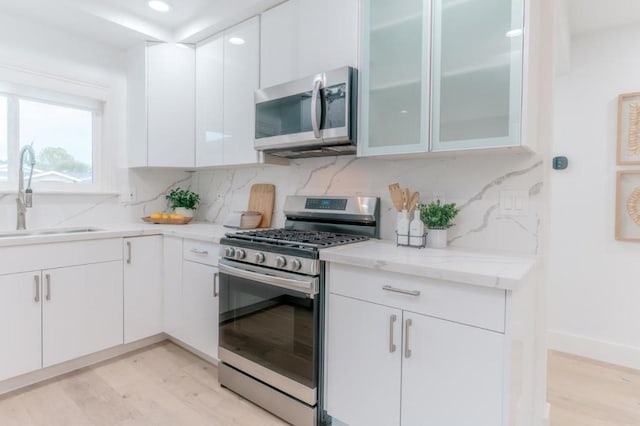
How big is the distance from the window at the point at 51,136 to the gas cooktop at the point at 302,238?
5.54ft

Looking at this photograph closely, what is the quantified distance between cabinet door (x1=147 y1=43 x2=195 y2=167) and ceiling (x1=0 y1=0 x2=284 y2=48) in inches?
5.4

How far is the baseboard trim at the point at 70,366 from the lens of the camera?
2066 millimetres

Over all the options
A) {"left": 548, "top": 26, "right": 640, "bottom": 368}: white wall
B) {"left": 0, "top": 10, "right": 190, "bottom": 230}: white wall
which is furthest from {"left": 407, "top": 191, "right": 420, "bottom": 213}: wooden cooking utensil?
{"left": 0, "top": 10, "right": 190, "bottom": 230}: white wall

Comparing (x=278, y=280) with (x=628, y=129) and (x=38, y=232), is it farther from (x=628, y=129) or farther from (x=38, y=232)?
(x=628, y=129)

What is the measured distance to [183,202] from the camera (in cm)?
314

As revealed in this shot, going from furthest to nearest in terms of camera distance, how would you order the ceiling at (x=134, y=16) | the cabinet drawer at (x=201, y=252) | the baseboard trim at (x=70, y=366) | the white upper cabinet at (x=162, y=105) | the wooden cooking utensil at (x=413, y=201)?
the white upper cabinet at (x=162, y=105), the ceiling at (x=134, y=16), the cabinet drawer at (x=201, y=252), the baseboard trim at (x=70, y=366), the wooden cooking utensil at (x=413, y=201)

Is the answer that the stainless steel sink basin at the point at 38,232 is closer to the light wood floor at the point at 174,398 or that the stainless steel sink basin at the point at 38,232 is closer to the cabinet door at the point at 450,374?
the light wood floor at the point at 174,398

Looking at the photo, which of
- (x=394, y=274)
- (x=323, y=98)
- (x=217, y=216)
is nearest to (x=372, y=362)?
(x=394, y=274)

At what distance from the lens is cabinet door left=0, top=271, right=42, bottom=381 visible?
6.45ft

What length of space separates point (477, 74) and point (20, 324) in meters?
2.75

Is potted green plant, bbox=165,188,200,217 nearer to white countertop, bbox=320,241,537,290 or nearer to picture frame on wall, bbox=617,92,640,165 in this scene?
white countertop, bbox=320,241,537,290

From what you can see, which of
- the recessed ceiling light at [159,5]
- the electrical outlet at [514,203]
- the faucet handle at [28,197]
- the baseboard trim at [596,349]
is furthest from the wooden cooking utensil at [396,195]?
the faucet handle at [28,197]

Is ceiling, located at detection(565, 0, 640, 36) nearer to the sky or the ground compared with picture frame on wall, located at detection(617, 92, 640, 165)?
nearer to the sky

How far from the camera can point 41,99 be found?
266 cm
